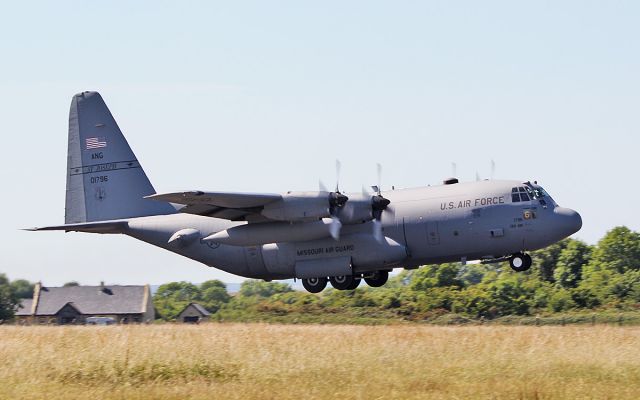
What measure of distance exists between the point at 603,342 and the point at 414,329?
6591 millimetres

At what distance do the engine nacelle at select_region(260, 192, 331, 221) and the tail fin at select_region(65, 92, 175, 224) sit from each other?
25.8 feet

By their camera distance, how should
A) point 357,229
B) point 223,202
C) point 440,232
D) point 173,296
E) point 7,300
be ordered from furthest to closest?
1. point 173,296
2. point 7,300
3. point 357,229
4. point 440,232
5. point 223,202

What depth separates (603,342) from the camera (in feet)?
79.6

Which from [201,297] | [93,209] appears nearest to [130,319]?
[201,297]

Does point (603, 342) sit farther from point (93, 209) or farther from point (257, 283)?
point (257, 283)

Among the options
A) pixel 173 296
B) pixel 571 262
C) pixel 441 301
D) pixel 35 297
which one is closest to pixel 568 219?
pixel 441 301

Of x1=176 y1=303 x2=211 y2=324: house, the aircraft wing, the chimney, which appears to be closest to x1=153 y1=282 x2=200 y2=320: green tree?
x1=176 y1=303 x2=211 y2=324: house

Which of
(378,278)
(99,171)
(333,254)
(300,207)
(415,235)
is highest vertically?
(99,171)

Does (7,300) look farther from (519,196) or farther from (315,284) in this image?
(519,196)

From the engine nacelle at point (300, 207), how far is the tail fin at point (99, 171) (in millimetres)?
7874

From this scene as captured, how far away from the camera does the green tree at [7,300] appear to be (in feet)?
153

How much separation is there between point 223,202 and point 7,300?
2026cm

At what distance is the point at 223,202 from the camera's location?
107 ft

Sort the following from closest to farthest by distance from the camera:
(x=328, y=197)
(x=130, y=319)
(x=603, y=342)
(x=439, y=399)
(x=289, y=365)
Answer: (x=439, y=399) → (x=289, y=365) → (x=603, y=342) → (x=328, y=197) → (x=130, y=319)
